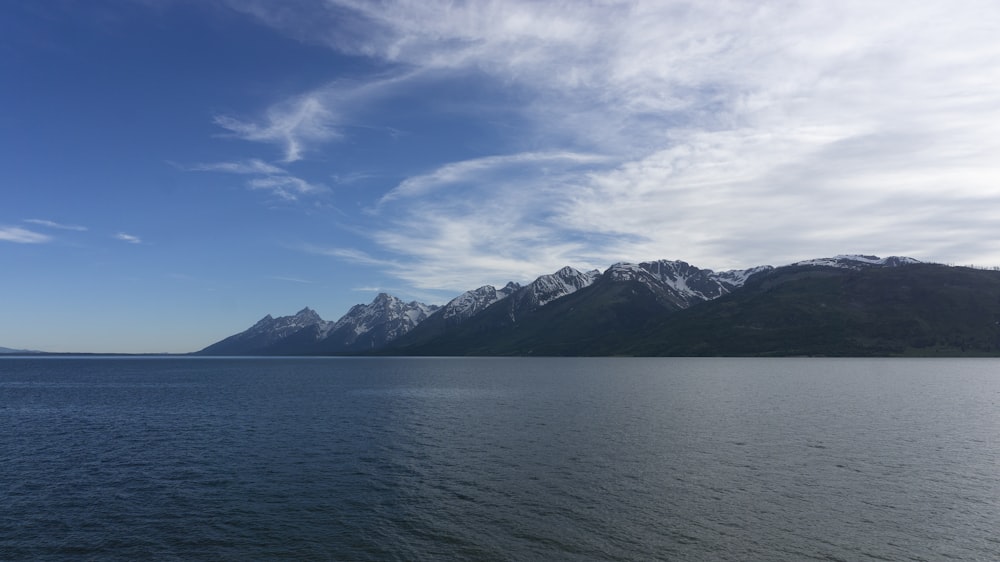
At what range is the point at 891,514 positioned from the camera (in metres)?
50.1

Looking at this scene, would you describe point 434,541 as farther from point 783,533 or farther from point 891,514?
point 891,514

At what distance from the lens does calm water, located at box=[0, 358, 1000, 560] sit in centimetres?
4350

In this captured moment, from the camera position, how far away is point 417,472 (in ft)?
216

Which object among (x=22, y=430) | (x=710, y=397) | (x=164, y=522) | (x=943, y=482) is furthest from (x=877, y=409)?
(x=22, y=430)

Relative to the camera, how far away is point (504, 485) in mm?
59656

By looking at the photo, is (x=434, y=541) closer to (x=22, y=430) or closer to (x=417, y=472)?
(x=417, y=472)

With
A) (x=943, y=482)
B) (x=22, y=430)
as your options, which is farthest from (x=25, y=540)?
(x=943, y=482)

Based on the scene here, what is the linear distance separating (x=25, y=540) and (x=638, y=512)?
166ft

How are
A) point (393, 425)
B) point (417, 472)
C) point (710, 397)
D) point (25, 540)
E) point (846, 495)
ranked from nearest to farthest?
point (25, 540), point (846, 495), point (417, 472), point (393, 425), point (710, 397)

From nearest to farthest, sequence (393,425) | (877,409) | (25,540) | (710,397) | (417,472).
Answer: (25,540), (417,472), (393,425), (877,409), (710,397)

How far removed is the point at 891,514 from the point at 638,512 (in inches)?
896

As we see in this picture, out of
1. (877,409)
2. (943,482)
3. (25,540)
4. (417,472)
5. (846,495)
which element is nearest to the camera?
(25,540)

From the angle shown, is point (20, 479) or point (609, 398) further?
point (609, 398)

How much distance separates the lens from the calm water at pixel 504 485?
43.5 meters
